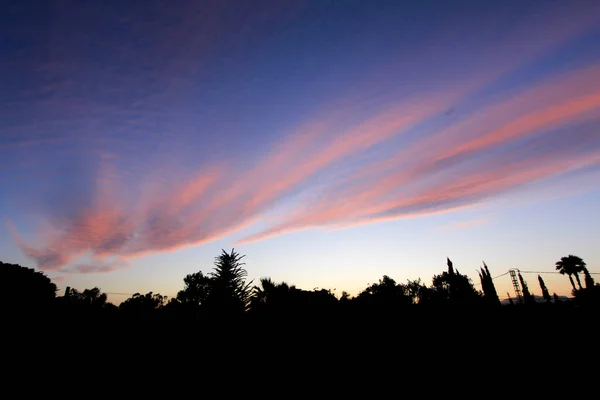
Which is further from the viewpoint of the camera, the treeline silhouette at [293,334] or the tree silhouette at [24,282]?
the tree silhouette at [24,282]

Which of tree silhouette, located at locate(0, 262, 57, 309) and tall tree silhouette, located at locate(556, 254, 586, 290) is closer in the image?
tree silhouette, located at locate(0, 262, 57, 309)

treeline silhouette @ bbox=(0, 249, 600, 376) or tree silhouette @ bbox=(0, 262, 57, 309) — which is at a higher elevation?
tree silhouette @ bbox=(0, 262, 57, 309)

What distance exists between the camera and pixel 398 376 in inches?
349

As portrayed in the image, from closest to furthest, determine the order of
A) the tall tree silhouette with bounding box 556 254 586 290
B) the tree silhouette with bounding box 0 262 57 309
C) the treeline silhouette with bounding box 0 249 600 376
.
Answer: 1. the treeline silhouette with bounding box 0 249 600 376
2. the tree silhouette with bounding box 0 262 57 309
3. the tall tree silhouette with bounding box 556 254 586 290

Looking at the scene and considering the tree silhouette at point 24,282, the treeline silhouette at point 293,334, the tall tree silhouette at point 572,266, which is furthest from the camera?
the tall tree silhouette at point 572,266

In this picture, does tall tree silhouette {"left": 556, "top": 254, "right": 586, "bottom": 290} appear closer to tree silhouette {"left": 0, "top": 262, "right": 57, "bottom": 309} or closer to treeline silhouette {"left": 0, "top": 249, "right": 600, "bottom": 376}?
treeline silhouette {"left": 0, "top": 249, "right": 600, "bottom": 376}

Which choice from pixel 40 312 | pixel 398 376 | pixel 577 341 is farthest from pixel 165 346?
pixel 577 341

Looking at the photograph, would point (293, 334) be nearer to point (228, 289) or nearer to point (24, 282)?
point (228, 289)

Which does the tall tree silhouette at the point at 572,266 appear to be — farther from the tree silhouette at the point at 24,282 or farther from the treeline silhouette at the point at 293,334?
the tree silhouette at the point at 24,282

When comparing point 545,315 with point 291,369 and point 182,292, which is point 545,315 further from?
point 182,292

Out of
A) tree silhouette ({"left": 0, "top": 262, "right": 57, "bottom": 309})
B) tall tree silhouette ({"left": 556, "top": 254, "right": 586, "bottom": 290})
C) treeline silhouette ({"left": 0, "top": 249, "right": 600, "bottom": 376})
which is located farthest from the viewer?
tall tree silhouette ({"left": 556, "top": 254, "right": 586, "bottom": 290})

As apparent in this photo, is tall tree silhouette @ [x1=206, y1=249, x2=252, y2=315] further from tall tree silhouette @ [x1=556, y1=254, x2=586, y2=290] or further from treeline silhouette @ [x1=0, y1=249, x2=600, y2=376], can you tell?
tall tree silhouette @ [x1=556, y1=254, x2=586, y2=290]

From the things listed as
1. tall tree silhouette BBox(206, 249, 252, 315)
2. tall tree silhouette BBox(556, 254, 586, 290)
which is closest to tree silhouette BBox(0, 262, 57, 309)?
tall tree silhouette BBox(206, 249, 252, 315)

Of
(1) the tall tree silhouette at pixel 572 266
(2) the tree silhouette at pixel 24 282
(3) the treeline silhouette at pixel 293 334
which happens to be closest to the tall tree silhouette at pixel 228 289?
(3) the treeline silhouette at pixel 293 334
